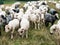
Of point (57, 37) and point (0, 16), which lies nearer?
point (57, 37)

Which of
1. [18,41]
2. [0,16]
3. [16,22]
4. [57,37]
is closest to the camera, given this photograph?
[57,37]

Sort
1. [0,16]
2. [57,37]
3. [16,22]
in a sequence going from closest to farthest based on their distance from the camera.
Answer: [57,37], [16,22], [0,16]

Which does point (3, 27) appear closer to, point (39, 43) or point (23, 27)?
point (23, 27)

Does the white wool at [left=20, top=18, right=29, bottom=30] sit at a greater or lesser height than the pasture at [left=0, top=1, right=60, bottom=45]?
greater

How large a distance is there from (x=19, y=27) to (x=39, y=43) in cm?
211

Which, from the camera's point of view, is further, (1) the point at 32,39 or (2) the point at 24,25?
(2) the point at 24,25

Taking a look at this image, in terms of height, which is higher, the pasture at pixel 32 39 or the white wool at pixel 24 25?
the white wool at pixel 24 25

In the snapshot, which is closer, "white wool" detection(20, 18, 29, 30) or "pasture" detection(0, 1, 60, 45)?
"pasture" detection(0, 1, 60, 45)

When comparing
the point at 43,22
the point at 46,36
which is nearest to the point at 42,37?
the point at 46,36

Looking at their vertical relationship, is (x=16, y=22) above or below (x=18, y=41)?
above

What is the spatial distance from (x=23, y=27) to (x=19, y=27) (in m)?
0.95

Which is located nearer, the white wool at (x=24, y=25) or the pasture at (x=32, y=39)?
the pasture at (x=32, y=39)

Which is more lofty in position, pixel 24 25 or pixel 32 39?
pixel 24 25

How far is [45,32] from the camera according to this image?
11.9 m
